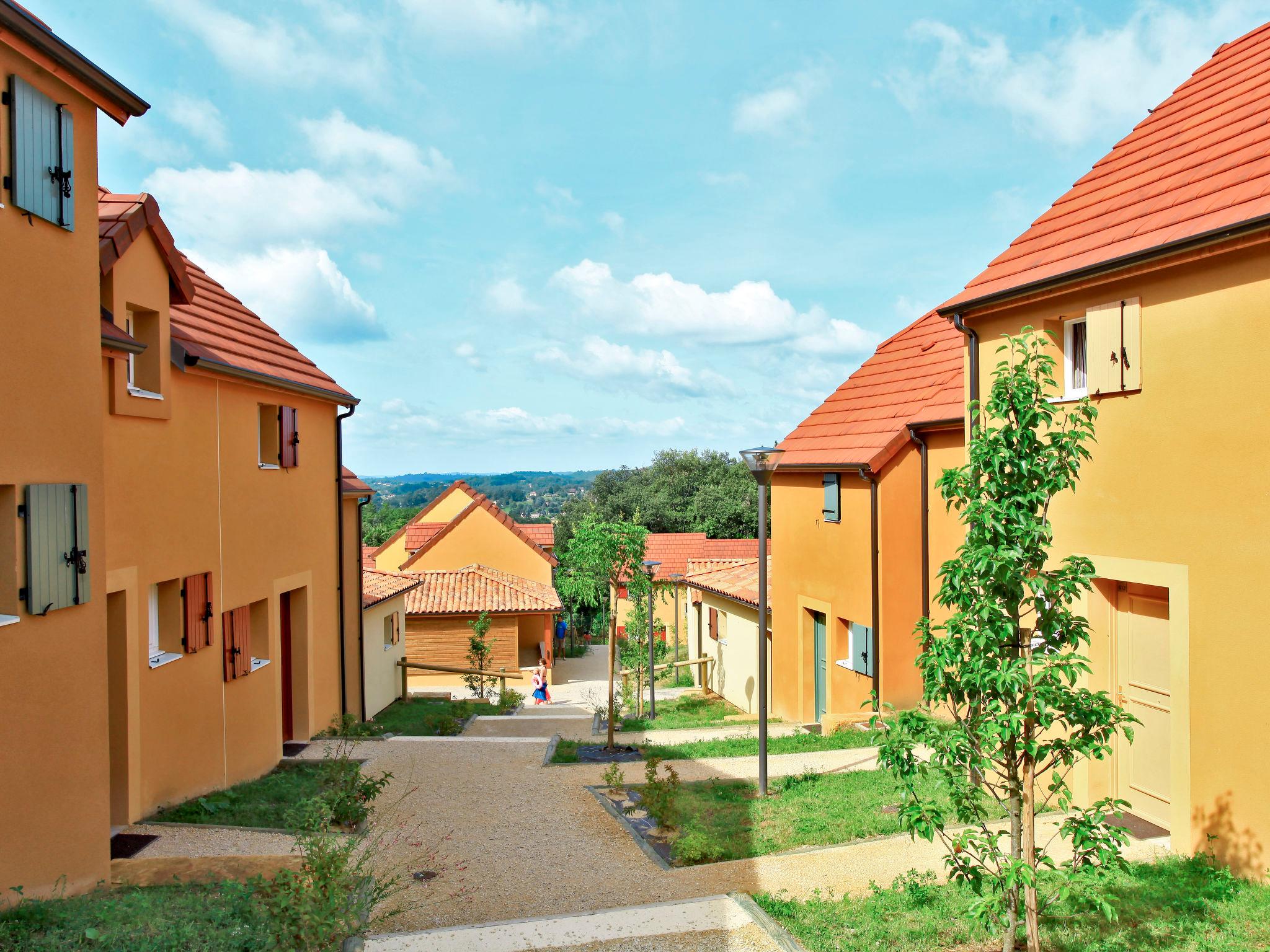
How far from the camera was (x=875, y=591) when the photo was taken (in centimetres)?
1357

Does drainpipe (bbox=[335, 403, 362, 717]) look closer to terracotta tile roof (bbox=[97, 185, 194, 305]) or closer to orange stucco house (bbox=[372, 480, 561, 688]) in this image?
terracotta tile roof (bbox=[97, 185, 194, 305])

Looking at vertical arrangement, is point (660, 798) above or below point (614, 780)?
above

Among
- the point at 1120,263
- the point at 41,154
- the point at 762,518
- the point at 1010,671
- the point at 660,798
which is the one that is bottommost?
the point at 660,798

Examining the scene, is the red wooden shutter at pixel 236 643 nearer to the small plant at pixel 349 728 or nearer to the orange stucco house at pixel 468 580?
the small plant at pixel 349 728

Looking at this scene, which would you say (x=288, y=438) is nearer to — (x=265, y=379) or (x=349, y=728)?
(x=265, y=379)

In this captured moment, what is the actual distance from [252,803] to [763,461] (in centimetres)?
715

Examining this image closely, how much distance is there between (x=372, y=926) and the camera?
6410 mm

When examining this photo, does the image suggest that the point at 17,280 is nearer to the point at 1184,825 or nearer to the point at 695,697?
the point at 1184,825

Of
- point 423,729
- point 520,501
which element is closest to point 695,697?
point 423,729

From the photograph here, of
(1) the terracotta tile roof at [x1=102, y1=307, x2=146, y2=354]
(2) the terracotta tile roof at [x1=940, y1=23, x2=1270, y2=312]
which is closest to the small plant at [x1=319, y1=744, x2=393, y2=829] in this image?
(1) the terracotta tile roof at [x1=102, y1=307, x2=146, y2=354]

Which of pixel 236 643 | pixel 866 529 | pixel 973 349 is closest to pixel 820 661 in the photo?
pixel 866 529

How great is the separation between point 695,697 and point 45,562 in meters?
18.9

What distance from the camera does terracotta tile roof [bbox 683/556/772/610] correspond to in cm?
1867

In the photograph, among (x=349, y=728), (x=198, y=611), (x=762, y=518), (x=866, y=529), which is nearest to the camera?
(x=198, y=611)
